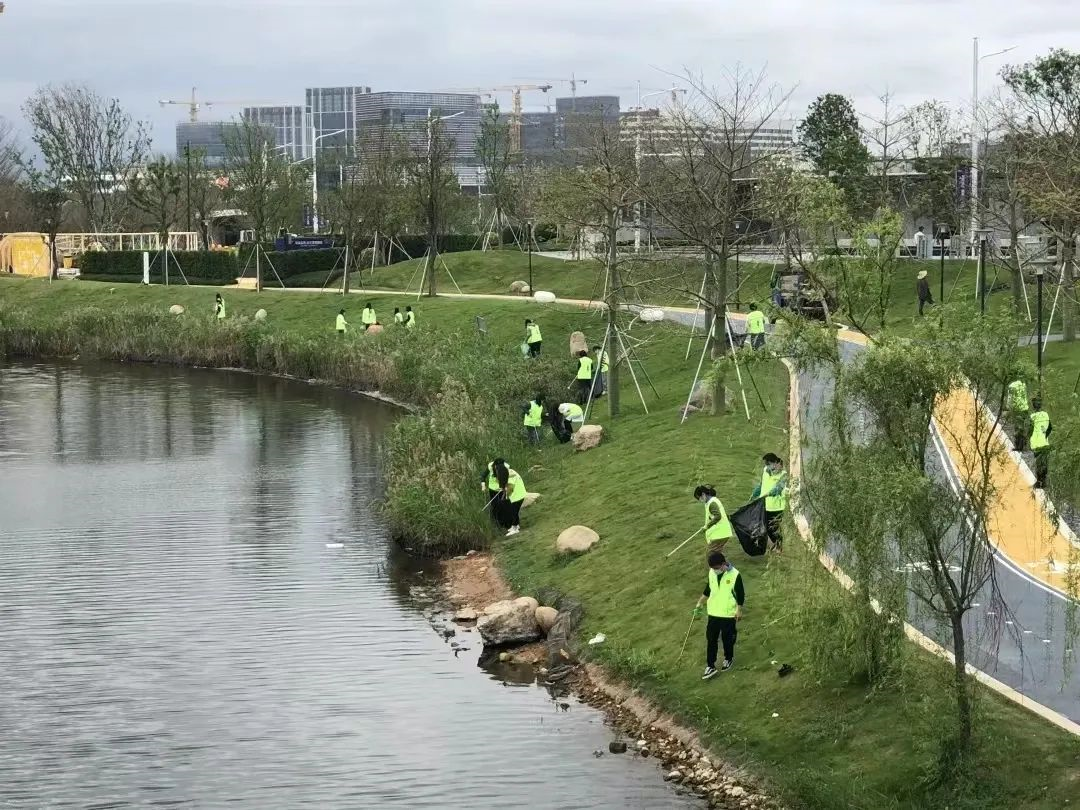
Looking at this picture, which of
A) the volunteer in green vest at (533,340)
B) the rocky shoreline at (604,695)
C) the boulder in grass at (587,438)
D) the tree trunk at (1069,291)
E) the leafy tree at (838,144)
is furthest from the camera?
the leafy tree at (838,144)

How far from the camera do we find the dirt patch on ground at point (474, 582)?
1137 inches

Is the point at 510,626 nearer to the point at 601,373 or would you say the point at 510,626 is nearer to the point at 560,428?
the point at 560,428

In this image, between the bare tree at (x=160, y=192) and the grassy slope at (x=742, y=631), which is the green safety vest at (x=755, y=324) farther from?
the bare tree at (x=160, y=192)

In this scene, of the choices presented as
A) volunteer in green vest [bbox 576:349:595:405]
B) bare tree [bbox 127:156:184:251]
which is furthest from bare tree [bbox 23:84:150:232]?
volunteer in green vest [bbox 576:349:595:405]

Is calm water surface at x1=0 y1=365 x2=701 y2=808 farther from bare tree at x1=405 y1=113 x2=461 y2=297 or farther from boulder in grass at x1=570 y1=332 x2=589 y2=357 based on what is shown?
bare tree at x1=405 y1=113 x2=461 y2=297

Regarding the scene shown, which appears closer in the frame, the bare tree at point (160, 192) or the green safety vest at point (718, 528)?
the green safety vest at point (718, 528)

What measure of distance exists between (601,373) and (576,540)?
1734 cm

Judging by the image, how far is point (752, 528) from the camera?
81.0ft

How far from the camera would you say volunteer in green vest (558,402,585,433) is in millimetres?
40188

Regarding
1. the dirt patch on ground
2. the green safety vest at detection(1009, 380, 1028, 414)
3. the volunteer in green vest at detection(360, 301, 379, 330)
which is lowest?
the dirt patch on ground

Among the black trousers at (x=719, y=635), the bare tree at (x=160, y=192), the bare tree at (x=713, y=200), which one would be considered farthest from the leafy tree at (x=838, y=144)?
the black trousers at (x=719, y=635)

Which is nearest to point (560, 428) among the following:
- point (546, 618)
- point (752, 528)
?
point (546, 618)

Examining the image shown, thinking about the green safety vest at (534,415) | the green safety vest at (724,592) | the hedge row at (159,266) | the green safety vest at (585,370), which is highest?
the hedge row at (159,266)

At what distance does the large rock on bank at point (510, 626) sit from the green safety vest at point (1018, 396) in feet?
38.8
